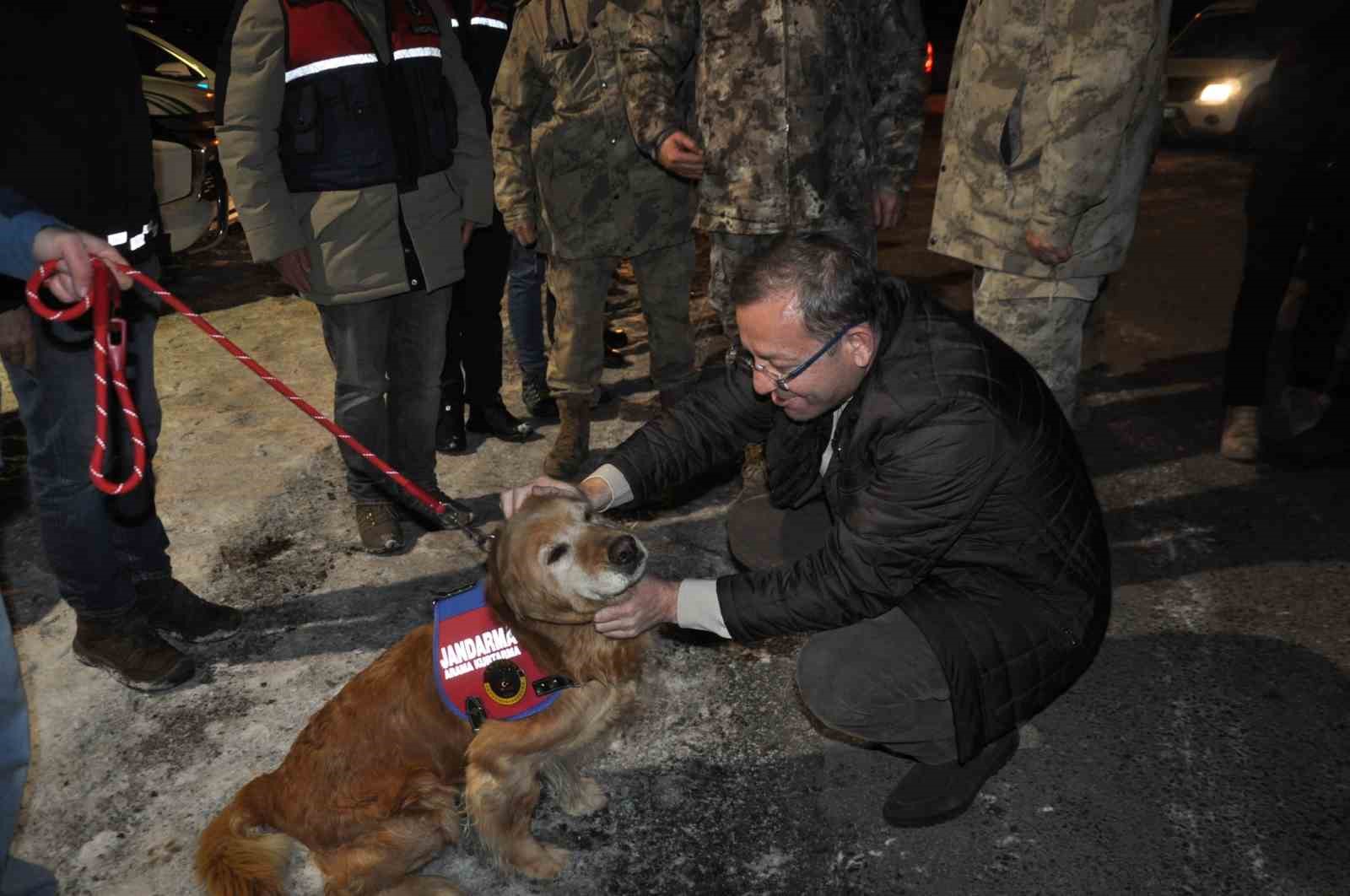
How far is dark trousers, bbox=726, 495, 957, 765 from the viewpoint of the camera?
8.47ft

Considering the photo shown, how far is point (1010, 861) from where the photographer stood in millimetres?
2604

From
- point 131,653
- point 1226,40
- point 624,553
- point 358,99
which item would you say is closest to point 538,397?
point 358,99

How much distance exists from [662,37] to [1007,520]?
253 centimetres

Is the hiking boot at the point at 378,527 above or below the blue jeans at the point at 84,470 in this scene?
below

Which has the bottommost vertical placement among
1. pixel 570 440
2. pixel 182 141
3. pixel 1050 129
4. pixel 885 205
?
pixel 570 440

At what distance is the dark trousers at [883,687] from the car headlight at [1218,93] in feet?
31.1

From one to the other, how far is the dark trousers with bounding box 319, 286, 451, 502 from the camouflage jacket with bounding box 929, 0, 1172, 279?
219 cm

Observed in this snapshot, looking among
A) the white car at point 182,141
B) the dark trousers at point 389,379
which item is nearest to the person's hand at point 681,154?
the dark trousers at point 389,379

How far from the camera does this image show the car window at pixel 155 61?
7906 millimetres

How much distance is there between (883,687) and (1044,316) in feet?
5.66

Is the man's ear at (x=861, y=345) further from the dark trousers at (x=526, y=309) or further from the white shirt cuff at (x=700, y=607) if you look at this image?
the dark trousers at (x=526, y=309)

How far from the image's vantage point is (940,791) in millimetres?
2711

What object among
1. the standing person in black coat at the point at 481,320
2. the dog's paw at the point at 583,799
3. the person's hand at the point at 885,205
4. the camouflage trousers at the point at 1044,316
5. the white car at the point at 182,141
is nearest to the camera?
the dog's paw at the point at 583,799

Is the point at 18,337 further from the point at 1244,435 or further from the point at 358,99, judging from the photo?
the point at 1244,435
